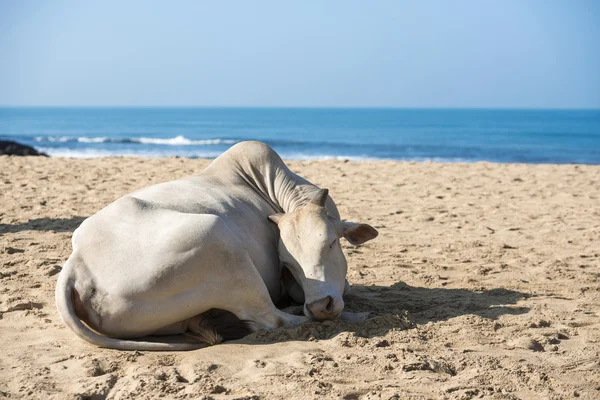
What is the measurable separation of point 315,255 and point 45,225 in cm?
→ 432

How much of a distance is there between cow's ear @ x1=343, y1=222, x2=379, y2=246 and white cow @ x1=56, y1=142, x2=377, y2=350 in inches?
3.5

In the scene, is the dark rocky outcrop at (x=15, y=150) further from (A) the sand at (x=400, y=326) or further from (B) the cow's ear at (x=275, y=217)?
(B) the cow's ear at (x=275, y=217)

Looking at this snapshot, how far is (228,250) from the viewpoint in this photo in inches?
169

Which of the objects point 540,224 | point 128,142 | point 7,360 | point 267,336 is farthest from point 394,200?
point 128,142

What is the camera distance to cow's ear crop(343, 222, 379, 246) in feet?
17.1

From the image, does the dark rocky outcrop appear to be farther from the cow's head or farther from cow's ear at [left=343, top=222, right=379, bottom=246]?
the cow's head

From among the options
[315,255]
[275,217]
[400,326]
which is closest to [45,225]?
[275,217]

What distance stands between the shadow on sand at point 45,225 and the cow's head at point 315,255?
3.61m

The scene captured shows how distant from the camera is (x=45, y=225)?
797cm

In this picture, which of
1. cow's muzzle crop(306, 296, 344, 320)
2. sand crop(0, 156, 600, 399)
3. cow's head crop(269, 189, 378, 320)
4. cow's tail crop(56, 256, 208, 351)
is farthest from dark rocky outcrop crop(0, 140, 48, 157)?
cow's muzzle crop(306, 296, 344, 320)

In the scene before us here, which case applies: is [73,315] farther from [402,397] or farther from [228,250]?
[402,397]

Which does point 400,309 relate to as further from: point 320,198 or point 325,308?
point 320,198

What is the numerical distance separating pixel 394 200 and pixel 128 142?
Result: 3391 centimetres

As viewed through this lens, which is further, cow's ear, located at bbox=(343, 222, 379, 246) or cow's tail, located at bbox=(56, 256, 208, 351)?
cow's ear, located at bbox=(343, 222, 379, 246)
